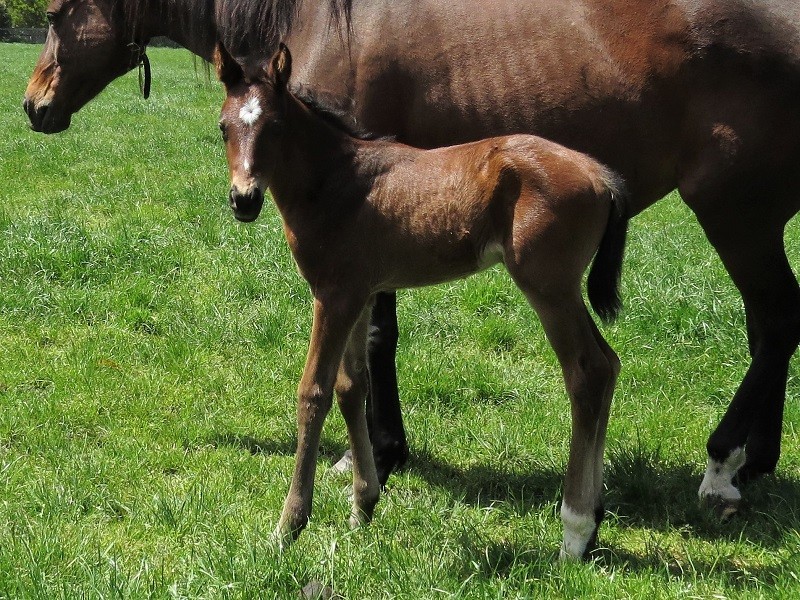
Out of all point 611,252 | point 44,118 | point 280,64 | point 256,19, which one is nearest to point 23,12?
point 44,118

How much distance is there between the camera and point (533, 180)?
2916mm

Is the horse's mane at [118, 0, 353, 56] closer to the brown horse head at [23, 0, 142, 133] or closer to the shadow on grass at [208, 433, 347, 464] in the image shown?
the brown horse head at [23, 0, 142, 133]

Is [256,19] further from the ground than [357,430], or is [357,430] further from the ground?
[256,19]

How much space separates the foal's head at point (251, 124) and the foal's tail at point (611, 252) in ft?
3.67

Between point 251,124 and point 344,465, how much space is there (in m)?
1.67

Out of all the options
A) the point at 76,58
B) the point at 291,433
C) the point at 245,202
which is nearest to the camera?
the point at 245,202

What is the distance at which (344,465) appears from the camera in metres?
4.03

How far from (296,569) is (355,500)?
2.10 ft

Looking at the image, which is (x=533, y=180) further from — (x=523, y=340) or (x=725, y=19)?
(x=523, y=340)

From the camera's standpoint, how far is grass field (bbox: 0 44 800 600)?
287 cm

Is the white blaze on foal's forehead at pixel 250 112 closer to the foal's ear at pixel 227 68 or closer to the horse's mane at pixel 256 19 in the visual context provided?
the foal's ear at pixel 227 68

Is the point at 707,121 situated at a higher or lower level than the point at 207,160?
higher

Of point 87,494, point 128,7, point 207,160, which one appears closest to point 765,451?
point 87,494

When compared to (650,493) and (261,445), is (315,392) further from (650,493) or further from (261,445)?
(650,493)
